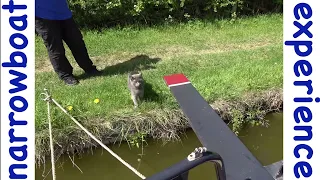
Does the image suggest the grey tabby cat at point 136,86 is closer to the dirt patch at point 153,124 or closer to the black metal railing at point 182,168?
the dirt patch at point 153,124

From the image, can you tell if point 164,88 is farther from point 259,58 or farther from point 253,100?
point 259,58

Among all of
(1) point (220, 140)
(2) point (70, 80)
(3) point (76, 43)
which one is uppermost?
(3) point (76, 43)

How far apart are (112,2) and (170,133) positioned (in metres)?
3.65

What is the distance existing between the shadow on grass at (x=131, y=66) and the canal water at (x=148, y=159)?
5.24ft

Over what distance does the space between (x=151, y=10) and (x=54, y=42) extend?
3.11 meters

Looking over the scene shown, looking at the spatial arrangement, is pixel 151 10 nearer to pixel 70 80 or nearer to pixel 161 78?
pixel 161 78

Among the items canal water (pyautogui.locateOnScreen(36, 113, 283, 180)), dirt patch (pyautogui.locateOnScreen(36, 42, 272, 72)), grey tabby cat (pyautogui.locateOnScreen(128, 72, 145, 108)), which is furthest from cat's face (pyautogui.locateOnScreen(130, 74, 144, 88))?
dirt patch (pyautogui.locateOnScreen(36, 42, 272, 72))

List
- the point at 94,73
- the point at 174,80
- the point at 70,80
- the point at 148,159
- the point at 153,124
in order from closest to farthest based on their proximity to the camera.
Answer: the point at 174,80, the point at 148,159, the point at 153,124, the point at 70,80, the point at 94,73

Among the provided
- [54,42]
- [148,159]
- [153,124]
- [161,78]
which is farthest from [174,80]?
[54,42]

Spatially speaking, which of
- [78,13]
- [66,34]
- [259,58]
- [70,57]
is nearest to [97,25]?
[78,13]

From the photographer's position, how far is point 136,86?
4.97 metres

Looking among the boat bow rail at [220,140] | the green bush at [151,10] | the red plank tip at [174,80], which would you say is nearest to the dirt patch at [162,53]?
the green bush at [151,10]

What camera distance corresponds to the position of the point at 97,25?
8.24 m

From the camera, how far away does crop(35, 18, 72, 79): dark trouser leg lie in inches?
220
